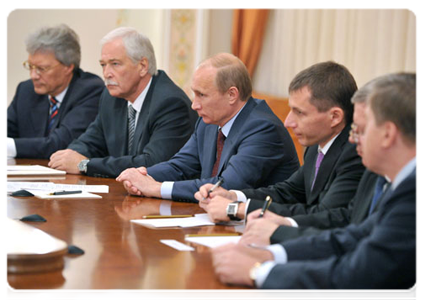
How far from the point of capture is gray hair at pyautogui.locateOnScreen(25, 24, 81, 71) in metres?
5.50

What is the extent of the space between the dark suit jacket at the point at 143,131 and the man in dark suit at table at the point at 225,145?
31 centimetres

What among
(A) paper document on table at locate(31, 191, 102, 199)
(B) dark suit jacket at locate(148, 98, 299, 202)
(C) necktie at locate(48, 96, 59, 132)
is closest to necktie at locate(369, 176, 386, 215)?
(B) dark suit jacket at locate(148, 98, 299, 202)

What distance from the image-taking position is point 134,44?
15.2 feet

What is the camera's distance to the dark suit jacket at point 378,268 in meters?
1.69

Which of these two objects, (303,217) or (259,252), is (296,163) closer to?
(303,217)

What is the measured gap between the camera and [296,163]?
3664 millimetres

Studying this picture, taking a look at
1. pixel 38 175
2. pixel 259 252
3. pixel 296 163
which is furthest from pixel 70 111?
pixel 259 252

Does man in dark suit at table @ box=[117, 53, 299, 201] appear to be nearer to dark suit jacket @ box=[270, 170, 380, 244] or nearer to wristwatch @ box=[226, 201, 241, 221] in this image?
wristwatch @ box=[226, 201, 241, 221]

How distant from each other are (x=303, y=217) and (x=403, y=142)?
0.74 meters

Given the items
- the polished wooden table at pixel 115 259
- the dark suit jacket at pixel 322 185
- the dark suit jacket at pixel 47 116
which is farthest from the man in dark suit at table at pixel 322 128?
the dark suit jacket at pixel 47 116

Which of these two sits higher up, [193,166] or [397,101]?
[397,101]

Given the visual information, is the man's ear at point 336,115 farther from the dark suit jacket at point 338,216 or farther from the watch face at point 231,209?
the watch face at point 231,209

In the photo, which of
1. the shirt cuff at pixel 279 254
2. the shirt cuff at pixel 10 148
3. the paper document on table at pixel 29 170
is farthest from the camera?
the shirt cuff at pixel 10 148

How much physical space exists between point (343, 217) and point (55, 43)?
3677 mm
